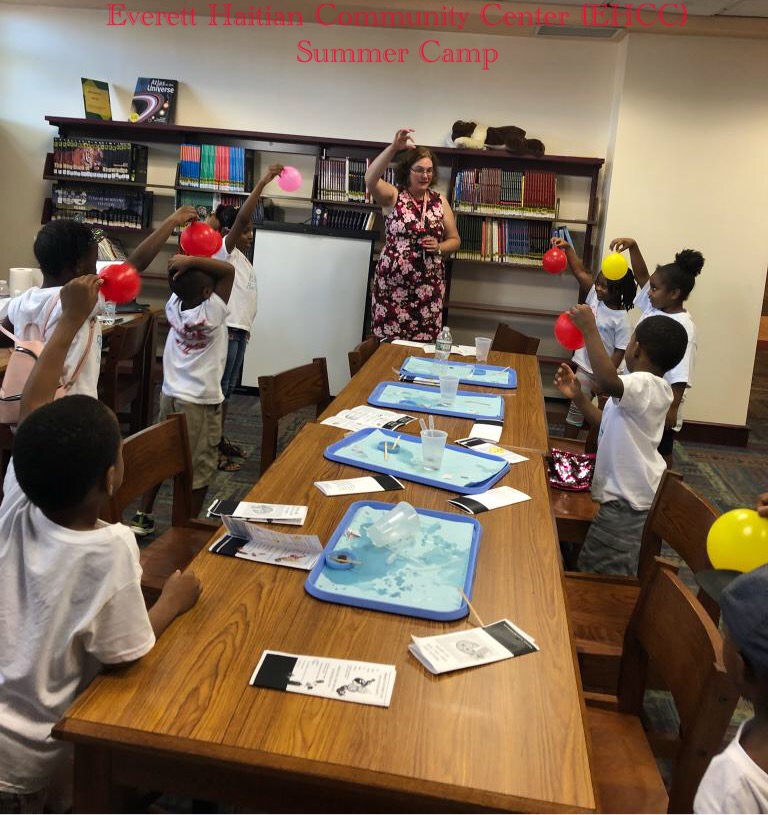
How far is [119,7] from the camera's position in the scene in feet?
18.4

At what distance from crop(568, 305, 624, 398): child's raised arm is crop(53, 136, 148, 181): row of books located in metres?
4.39

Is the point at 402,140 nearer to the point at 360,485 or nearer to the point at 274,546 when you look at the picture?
the point at 360,485

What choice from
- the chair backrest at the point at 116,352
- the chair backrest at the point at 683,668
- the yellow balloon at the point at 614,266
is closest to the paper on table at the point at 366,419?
the chair backrest at the point at 683,668

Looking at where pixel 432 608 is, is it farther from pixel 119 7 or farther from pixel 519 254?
pixel 119 7

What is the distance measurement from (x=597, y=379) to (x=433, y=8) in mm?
3979

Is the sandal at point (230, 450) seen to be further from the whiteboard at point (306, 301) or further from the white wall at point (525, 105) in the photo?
the white wall at point (525, 105)

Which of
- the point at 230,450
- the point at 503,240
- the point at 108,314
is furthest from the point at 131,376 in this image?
the point at 503,240

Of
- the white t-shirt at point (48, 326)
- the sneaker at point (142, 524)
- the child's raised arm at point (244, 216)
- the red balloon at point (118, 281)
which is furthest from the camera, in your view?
the child's raised arm at point (244, 216)

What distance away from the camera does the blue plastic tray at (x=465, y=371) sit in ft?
10.2

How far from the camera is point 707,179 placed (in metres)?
5.21

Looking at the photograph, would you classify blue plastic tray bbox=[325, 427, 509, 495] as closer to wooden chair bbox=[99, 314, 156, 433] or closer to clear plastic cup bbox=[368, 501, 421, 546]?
clear plastic cup bbox=[368, 501, 421, 546]

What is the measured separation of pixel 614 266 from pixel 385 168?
1438 millimetres

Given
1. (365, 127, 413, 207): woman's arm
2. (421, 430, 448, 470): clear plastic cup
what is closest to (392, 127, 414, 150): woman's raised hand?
(365, 127, 413, 207): woman's arm

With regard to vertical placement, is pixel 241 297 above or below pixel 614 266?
below
